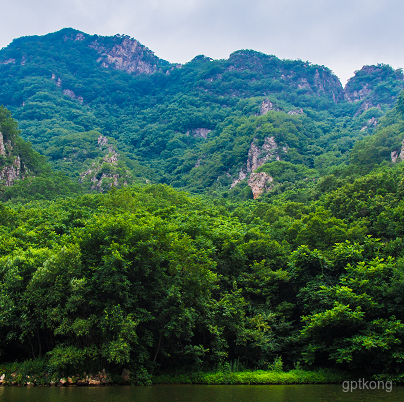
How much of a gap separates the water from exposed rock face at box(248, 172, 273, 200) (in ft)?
166

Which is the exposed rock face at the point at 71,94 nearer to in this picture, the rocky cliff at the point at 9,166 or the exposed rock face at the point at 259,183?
the rocky cliff at the point at 9,166

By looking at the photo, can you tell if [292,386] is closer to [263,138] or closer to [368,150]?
[368,150]

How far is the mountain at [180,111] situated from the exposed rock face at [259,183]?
224 mm

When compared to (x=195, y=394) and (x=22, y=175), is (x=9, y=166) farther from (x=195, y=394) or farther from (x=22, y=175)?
(x=195, y=394)

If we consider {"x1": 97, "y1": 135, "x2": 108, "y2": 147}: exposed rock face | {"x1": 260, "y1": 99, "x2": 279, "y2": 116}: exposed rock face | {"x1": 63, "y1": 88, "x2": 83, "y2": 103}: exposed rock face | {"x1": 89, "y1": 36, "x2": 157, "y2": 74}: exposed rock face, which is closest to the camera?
{"x1": 97, "y1": 135, "x2": 108, "y2": 147}: exposed rock face

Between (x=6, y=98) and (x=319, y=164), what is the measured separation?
362ft

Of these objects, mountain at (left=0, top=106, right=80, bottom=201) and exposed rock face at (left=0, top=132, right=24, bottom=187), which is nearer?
mountain at (left=0, top=106, right=80, bottom=201)

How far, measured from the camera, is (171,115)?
13238 cm

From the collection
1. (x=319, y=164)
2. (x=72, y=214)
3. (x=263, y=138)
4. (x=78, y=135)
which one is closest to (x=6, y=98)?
(x=78, y=135)

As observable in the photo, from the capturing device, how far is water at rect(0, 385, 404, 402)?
15.1 m

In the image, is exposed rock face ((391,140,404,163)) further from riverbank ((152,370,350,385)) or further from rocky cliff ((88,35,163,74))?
rocky cliff ((88,35,163,74))

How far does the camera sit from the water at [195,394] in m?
15.1

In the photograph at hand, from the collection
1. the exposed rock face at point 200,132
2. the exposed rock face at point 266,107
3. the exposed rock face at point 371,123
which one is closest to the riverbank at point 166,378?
the exposed rock face at point 371,123

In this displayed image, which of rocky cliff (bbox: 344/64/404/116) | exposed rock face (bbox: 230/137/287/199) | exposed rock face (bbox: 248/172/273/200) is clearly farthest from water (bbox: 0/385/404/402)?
rocky cliff (bbox: 344/64/404/116)
